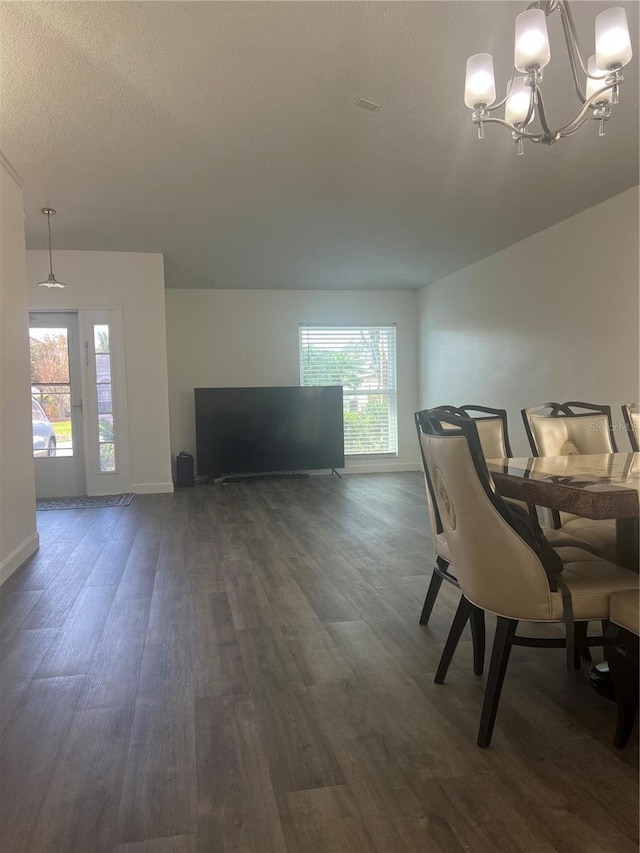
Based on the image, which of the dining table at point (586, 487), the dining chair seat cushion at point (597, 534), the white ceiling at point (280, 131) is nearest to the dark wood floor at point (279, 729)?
the dining chair seat cushion at point (597, 534)

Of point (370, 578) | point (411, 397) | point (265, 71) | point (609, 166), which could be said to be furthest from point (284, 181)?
point (411, 397)

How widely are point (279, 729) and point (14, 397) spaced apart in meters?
3.02

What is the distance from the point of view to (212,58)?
2.62m

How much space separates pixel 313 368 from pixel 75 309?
3241 mm

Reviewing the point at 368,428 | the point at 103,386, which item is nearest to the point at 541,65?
the point at 103,386

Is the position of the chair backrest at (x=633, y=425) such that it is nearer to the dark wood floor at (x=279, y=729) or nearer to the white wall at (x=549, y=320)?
the dark wood floor at (x=279, y=729)

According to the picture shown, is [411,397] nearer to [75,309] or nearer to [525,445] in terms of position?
[525,445]

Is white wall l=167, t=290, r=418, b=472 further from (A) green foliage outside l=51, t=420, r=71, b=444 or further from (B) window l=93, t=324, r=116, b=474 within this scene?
(A) green foliage outside l=51, t=420, r=71, b=444

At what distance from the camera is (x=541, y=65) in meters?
1.94

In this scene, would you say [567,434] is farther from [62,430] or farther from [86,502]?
[62,430]

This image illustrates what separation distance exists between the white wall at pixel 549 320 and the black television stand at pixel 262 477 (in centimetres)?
228

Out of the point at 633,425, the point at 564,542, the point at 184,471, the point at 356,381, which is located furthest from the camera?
the point at 356,381

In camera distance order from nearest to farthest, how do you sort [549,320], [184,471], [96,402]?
[549,320] → [96,402] → [184,471]

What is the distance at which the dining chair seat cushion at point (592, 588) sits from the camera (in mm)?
1607
